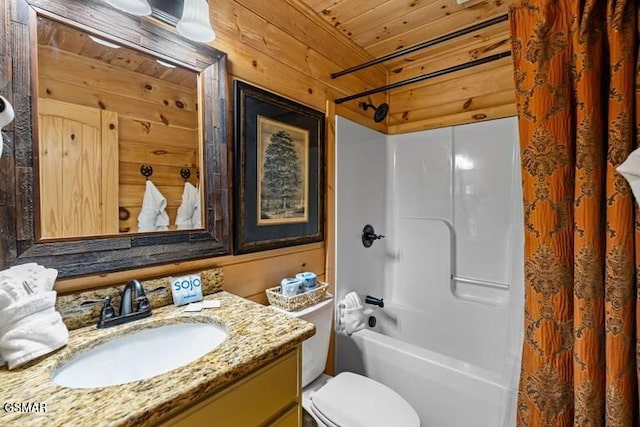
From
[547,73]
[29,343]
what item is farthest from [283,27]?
[29,343]

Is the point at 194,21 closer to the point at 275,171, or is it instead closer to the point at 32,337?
the point at 275,171

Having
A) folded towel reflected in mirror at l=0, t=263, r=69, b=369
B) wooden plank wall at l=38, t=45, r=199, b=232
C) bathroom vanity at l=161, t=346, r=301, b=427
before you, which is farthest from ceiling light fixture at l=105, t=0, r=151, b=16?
bathroom vanity at l=161, t=346, r=301, b=427

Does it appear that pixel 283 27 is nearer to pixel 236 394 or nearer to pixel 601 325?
pixel 236 394

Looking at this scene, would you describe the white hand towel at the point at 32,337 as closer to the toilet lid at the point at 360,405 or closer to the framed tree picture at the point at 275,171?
the framed tree picture at the point at 275,171

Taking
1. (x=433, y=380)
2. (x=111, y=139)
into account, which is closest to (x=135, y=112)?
(x=111, y=139)

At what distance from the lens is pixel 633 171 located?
2.51 feet

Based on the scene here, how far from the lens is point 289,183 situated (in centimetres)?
152

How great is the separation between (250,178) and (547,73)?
116cm

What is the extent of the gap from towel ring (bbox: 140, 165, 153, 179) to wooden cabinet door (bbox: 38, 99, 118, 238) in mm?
82

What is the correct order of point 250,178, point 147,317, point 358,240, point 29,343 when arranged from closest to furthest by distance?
point 29,343 < point 147,317 < point 250,178 < point 358,240

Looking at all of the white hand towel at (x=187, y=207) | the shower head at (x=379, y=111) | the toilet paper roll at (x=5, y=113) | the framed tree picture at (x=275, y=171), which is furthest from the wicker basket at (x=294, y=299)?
the shower head at (x=379, y=111)

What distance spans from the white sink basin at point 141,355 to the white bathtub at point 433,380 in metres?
0.99

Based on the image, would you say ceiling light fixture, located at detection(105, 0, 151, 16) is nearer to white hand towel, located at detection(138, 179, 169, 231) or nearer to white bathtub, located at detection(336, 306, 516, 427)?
white hand towel, located at detection(138, 179, 169, 231)

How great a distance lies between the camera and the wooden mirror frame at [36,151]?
759mm
